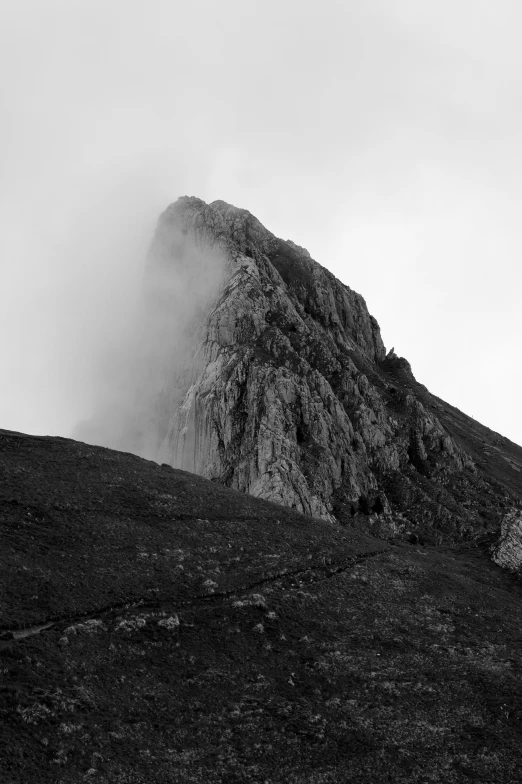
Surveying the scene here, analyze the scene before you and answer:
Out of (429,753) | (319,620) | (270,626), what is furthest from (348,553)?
(429,753)

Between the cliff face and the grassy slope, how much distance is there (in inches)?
1574

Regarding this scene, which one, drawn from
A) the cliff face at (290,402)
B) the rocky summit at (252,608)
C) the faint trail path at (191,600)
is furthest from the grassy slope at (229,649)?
the cliff face at (290,402)

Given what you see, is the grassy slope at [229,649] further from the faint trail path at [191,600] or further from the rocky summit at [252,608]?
the faint trail path at [191,600]

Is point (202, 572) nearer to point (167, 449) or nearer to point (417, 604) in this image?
point (417, 604)

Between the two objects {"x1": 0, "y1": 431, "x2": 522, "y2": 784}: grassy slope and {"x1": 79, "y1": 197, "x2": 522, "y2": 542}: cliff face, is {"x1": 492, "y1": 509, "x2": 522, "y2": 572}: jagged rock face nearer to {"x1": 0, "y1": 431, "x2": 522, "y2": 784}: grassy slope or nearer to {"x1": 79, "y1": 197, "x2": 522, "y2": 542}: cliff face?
{"x1": 0, "y1": 431, "x2": 522, "y2": 784}: grassy slope

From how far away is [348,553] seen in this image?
6706cm

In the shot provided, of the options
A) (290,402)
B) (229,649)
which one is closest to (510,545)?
(229,649)

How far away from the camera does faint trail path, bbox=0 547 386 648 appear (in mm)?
38500

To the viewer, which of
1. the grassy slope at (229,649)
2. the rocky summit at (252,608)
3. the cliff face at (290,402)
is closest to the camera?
the grassy slope at (229,649)

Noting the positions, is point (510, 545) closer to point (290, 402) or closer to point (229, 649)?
point (229, 649)

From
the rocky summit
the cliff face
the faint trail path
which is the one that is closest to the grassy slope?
the rocky summit

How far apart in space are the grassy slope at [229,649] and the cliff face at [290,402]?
39983 mm

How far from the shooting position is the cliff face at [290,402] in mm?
113312

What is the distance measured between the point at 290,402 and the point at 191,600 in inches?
2892
